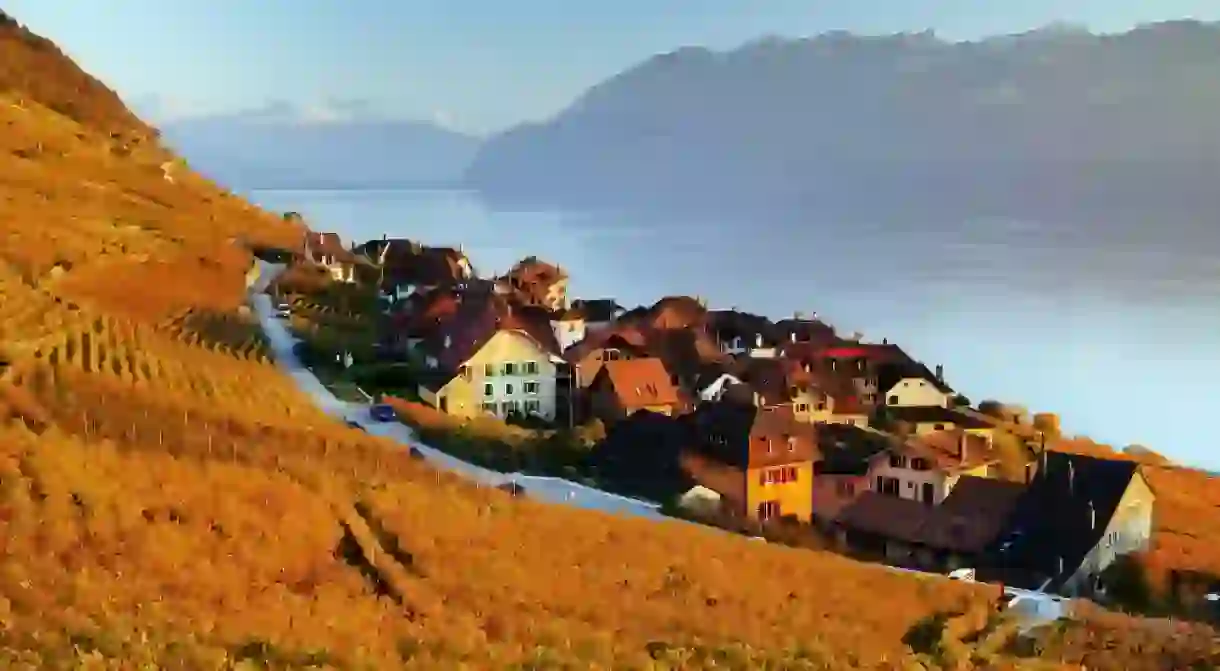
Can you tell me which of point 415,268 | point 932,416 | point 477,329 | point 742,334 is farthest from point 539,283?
point 932,416

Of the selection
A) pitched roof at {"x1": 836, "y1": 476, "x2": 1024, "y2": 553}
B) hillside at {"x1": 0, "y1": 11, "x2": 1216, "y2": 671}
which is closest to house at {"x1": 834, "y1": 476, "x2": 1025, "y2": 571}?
pitched roof at {"x1": 836, "y1": 476, "x2": 1024, "y2": 553}

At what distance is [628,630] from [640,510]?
669cm

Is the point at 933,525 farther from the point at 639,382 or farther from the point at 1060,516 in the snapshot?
the point at 639,382

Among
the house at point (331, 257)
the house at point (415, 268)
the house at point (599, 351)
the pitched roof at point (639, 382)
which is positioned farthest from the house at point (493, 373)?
the house at point (331, 257)

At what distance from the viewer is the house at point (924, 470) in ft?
57.5

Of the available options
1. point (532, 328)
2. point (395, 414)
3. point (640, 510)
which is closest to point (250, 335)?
point (395, 414)

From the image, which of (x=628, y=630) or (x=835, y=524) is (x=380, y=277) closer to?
(x=835, y=524)

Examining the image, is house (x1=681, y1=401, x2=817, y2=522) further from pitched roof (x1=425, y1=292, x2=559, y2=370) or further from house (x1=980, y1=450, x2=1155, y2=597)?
pitched roof (x1=425, y1=292, x2=559, y2=370)

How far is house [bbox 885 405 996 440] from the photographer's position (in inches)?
990

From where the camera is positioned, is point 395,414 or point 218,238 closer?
point 395,414

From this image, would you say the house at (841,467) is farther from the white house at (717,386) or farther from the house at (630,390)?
the house at (630,390)

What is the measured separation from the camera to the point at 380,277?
3781 cm

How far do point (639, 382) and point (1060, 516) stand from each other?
893 cm

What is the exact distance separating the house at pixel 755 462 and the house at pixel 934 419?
7.86 meters
